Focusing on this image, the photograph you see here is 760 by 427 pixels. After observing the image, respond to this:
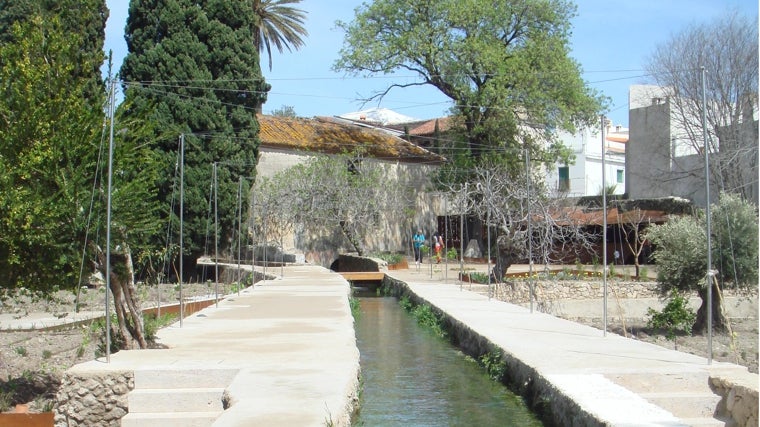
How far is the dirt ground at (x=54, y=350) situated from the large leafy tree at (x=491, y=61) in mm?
16648

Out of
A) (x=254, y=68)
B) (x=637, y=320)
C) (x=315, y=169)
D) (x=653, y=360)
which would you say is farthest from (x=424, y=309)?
(x=315, y=169)

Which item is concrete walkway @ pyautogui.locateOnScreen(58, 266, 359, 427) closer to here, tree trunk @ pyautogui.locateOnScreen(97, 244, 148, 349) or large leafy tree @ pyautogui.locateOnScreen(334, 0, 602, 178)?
tree trunk @ pyautogui.locateOnScreen(97, 244, 148, 349)

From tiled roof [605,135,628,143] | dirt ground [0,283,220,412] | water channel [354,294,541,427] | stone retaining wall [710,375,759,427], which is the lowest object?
water channel [354,294,541,427]

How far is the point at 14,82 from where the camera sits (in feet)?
38.8

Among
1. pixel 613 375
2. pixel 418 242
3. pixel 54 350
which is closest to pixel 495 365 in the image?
pixel 613 375

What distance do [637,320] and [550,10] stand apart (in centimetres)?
1947

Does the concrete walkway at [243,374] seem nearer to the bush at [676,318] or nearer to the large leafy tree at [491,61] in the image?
the bush at [676,318]

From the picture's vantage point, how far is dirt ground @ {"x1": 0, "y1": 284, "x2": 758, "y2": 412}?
1215 cm

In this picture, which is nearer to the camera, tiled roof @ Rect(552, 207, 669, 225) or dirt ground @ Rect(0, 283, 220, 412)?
dirt ground @ Rect(0, 283, 220, 412)

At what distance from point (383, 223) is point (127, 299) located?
109 feet

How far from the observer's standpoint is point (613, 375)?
396 inches

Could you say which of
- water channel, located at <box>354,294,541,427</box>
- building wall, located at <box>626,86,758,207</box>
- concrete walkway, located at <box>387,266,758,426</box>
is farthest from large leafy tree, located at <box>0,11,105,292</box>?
building wall, located at <box>626,86,758,207</box>

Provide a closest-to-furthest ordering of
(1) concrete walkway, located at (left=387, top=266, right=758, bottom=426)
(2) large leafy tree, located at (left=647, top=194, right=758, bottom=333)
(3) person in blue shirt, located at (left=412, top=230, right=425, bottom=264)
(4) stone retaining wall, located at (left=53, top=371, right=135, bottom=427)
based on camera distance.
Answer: (1) concrete walkway, located at (left=387, top=266, right=758, bottom=426), (4) stone retaining wall, located at (left=53, top=371, right=135, bottom=427), (2) large leafy tree, located at (left=647, top=194, right=758, bottom=333), (3) person in blue shirt, located at (left=412, top=230, right=425, bottom=264)

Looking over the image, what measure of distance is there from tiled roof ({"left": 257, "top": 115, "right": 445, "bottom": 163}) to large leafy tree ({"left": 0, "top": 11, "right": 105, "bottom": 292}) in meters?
30.9
